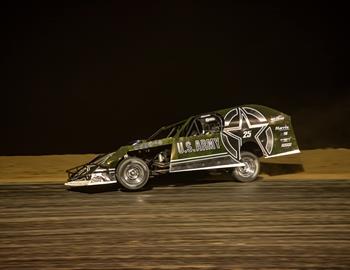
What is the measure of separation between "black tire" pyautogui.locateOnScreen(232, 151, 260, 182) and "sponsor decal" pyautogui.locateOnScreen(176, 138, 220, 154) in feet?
2.78

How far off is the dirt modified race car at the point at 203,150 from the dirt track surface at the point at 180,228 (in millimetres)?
464

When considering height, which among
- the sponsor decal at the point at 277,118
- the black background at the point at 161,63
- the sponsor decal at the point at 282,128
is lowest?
the sponsor decal at the point at 282,128

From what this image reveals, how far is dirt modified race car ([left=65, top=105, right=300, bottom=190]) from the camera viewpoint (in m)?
13.5

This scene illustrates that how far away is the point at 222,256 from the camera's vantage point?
24.5ft

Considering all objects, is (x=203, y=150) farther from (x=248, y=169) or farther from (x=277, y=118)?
(x=277, y=118)

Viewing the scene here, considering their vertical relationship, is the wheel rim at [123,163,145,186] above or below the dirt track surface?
above

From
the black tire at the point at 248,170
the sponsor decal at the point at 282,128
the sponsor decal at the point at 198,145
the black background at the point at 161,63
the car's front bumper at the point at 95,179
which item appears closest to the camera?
the car's front bumper at the point at 95,179

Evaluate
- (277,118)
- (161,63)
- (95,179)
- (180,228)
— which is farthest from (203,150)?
(161,63)

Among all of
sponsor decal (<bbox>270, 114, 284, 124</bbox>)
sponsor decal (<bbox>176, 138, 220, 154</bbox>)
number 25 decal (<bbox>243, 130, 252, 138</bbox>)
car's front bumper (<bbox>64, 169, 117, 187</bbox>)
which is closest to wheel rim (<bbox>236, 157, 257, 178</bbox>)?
number 25 decal (<bbox>243, 130, 252, 138</bbox>)

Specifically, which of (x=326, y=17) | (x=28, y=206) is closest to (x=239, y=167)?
(x=28, y=206)

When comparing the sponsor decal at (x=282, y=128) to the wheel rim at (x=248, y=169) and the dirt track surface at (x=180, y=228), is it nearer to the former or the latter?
the wheel rim at (x=248, y=169)

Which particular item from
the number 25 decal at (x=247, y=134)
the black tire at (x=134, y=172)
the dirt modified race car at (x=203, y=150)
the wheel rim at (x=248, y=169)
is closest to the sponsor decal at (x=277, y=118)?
the dirt modified race car at (x=203, y=150)

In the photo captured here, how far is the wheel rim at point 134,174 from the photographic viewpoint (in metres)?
13.5

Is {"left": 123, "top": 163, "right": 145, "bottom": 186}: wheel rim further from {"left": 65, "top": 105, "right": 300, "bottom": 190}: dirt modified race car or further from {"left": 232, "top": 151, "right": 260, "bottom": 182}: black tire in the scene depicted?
{"left": 232, "top": 151, "right": 260, "bottom": 182}: black tire
